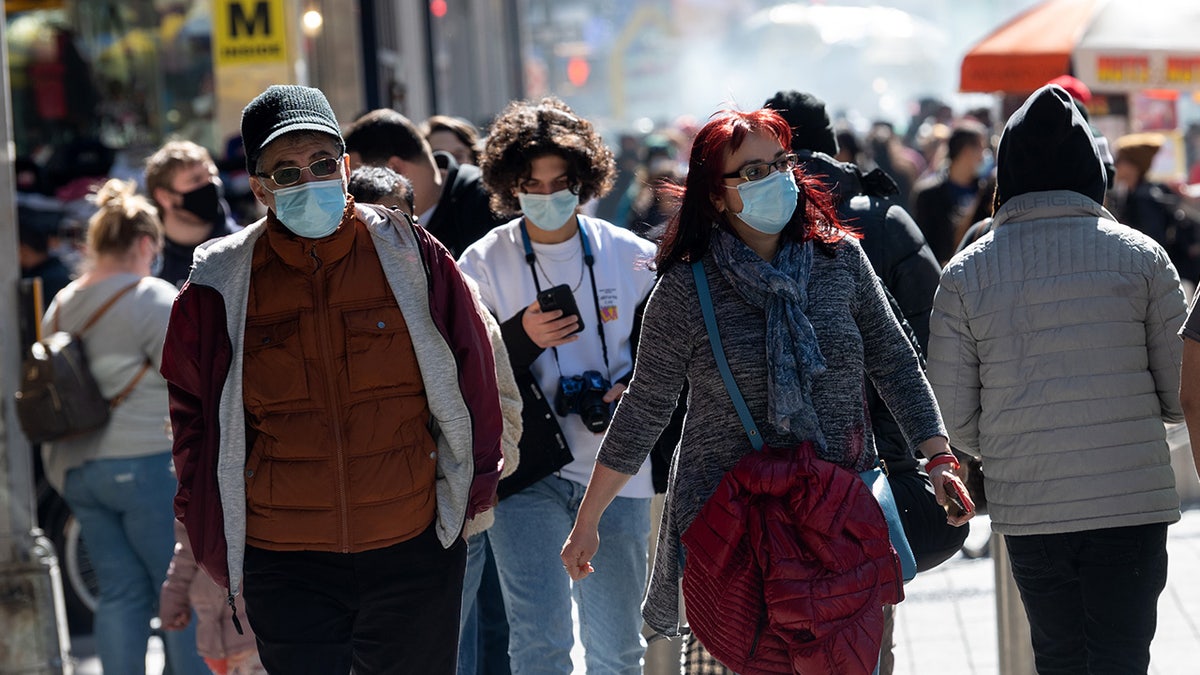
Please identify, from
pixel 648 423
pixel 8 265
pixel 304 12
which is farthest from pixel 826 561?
pixel 304 12

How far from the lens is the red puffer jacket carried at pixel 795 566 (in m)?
3.62

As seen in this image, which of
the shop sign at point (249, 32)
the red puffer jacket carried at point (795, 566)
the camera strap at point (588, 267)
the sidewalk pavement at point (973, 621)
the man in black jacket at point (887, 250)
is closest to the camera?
the red puffer jacket carried at point (795, 566)

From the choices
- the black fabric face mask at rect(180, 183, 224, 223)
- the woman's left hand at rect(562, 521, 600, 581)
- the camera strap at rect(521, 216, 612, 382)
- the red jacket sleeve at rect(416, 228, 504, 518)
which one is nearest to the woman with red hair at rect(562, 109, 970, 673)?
the woman's left hand at rect(562, 521, 600, 581)

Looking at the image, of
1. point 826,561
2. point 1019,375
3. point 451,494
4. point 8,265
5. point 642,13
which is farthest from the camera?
point 642,13

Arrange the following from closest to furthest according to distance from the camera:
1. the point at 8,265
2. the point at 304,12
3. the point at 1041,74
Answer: the point at 8,265, the point at 1041,74, the point at 304,12

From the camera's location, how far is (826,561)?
11.9ft

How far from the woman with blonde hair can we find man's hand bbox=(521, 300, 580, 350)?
1903 mm

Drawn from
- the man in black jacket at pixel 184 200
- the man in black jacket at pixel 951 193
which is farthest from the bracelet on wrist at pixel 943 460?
the man in black jacket at pixel 951 193

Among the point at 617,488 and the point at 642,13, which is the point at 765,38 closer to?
the point at 642,13

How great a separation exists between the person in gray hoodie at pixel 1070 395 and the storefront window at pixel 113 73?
8.41 m

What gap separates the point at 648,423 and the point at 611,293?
101cm

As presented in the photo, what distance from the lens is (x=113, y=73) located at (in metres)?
12.0

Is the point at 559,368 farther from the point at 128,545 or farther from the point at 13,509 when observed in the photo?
the point at 13,509

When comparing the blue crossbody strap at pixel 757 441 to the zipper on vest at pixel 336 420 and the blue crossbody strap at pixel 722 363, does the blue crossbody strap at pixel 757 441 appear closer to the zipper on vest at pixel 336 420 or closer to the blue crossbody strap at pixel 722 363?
the blue crossbody strap at pixel 722 363
